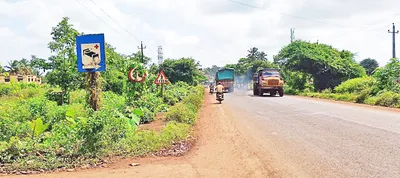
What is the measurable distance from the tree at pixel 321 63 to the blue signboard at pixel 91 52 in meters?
31.2

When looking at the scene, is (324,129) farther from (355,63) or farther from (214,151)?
(355,63)

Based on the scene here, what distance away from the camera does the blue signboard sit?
8.91 metres

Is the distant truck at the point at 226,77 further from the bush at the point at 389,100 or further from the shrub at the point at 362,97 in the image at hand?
the bush at the point at 389,100

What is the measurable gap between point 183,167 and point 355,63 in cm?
3663

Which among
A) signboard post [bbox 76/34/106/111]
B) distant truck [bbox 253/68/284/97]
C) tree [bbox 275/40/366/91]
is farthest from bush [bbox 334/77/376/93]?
signboard post [bbox 76/34/106/111]

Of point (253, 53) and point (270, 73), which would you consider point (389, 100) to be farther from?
point (253, 53)

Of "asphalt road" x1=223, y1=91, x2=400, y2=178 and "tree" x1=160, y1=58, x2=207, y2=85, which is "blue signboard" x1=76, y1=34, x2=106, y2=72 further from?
"tree" x1=160, y1=58, x2=207, y2=85

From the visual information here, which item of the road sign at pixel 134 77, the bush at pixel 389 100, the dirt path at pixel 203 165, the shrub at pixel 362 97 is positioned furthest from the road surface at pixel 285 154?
the shrub at pixel 362 97

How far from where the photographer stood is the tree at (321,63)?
1451 inches

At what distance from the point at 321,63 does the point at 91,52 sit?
31658 mm

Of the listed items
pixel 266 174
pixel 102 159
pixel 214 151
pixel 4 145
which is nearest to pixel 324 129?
pixel 214 151

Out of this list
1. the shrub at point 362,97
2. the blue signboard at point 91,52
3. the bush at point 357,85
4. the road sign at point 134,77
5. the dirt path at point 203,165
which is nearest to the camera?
the dirt path at point 203,165

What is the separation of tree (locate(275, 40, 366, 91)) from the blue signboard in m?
31.2

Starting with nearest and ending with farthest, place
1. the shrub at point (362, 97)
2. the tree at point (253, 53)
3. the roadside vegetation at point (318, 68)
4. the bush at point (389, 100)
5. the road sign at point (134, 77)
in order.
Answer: the road sign at point (134, 77)
the bush at point (389, 100)
the shrub at point (362, 97)
the roadside vegetation at point (318, 68)
the tree at point (253, 53)
